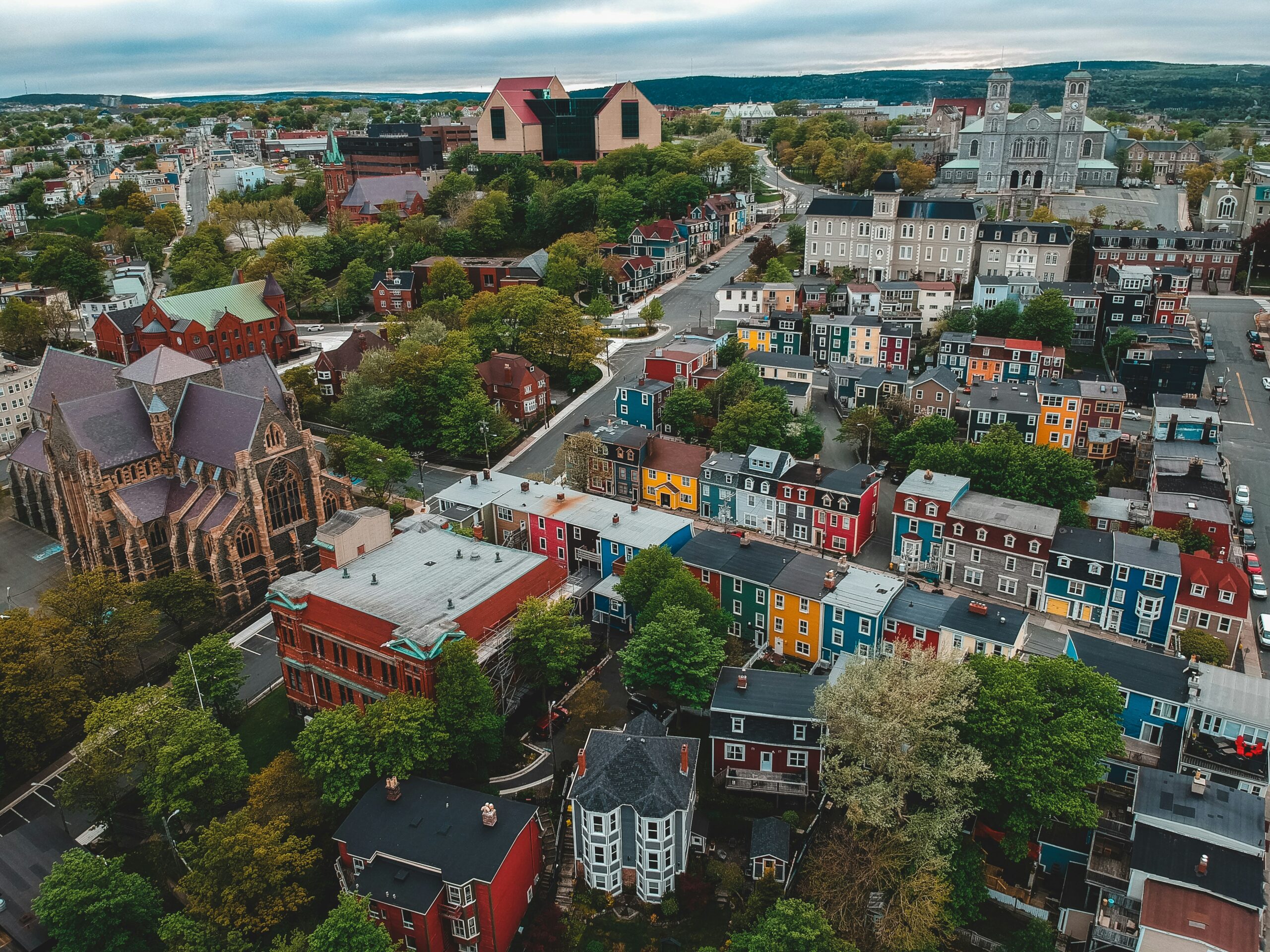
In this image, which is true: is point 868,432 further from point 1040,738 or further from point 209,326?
point 209,326

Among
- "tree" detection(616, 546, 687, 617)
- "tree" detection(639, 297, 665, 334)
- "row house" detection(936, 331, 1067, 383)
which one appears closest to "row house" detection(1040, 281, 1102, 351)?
"row house" detection(936, 331, 1067, 383)

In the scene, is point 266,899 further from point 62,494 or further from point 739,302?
point 739,302

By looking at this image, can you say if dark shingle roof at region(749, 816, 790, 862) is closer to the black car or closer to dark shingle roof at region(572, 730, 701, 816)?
dark shingle roof at region(572, 730, 701, 816)

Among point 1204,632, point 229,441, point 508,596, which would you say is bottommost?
point 1204,632

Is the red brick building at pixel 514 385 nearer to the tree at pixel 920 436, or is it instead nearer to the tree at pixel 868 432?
the tree at pixel 868 432

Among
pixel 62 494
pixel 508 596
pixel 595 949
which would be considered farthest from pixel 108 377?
pixel 595 949

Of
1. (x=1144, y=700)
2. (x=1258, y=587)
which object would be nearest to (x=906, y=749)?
(x=1144, y=700)

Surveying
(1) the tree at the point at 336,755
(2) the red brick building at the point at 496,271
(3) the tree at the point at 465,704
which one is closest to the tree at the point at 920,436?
(3) the tree at the point at 465,704
